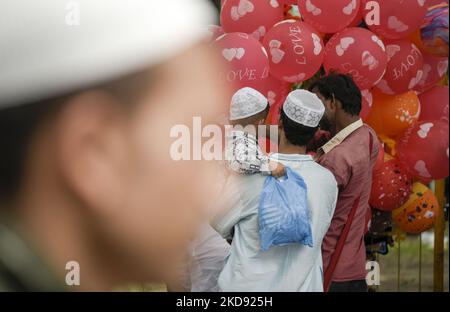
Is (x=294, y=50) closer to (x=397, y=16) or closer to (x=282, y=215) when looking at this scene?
(x=397, y=16)

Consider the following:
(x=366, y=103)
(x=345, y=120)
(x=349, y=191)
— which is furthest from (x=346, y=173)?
(x=366, y=103)

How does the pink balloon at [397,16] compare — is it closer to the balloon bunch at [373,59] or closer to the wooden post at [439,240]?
the balloon bunch at [373,59]

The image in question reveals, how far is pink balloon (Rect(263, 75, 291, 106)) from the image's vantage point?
8.59 feet

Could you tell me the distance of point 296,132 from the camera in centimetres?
218

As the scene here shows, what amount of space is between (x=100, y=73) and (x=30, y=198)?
20 cm

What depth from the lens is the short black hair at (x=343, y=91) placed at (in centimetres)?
235

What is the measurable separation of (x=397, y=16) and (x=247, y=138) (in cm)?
91

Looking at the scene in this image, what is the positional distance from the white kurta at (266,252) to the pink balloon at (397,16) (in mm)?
800

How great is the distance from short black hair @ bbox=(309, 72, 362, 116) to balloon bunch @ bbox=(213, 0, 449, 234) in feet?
0.56

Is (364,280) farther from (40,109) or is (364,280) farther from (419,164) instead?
(40,109)

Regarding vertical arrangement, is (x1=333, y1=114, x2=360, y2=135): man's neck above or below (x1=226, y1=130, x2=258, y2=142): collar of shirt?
above

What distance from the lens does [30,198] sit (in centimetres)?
88

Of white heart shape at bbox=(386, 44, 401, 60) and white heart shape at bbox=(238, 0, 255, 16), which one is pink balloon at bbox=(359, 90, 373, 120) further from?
white heart shape at bbox=(238, 0, 255, 16)

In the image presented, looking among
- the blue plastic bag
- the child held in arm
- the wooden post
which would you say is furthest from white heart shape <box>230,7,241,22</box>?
the wooden post
